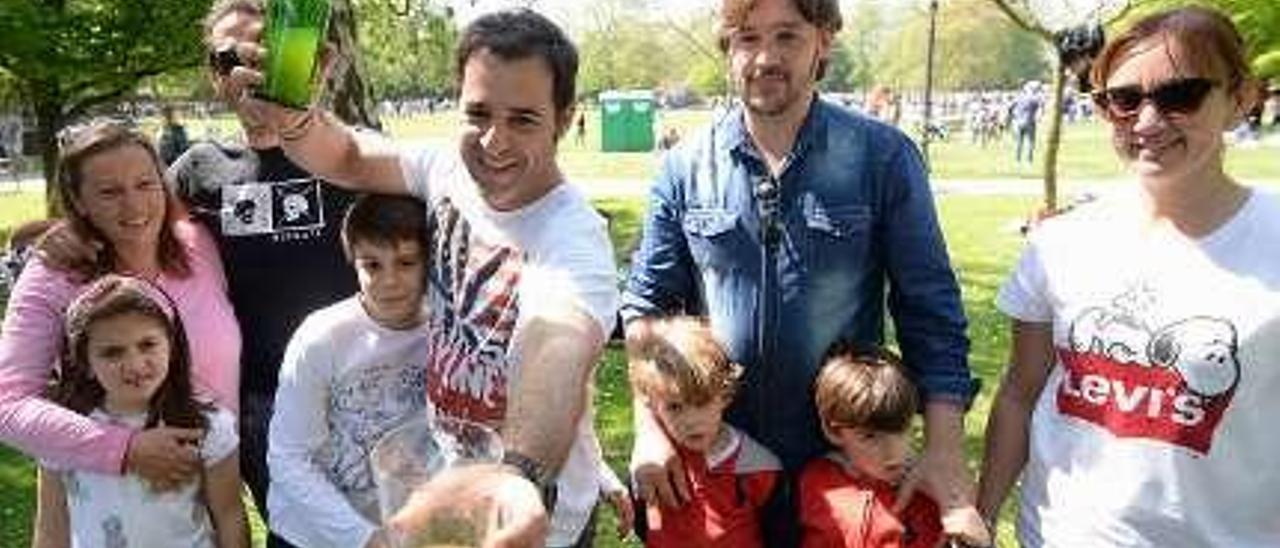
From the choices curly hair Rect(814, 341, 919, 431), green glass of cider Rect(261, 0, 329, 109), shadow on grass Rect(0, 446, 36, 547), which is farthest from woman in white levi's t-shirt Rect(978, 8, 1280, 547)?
shadow on grass Rect(0, 446, 36, 547)

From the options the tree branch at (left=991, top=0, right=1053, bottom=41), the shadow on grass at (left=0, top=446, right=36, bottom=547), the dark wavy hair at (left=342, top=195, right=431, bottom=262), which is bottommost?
the shadow on grass at (left=0, top=446, right=36, bottom=547)

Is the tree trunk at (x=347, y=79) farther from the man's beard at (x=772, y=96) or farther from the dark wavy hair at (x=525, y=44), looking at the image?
the man's beard at (x=772, y=96)

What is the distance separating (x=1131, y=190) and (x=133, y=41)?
552 inches

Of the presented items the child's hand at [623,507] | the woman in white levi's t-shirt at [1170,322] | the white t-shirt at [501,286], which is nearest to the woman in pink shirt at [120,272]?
the white t-shirt at [501,286]

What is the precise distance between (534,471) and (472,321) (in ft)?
1.50

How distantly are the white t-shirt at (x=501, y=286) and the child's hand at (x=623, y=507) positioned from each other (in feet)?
1.47

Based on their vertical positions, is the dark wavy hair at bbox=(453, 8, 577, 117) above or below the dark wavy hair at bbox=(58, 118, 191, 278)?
above

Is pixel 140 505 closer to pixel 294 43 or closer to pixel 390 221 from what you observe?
pixel 390 221

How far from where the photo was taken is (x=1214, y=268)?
2.34m

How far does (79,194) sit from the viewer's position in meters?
2.96

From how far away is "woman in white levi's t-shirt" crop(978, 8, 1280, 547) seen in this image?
2.33m

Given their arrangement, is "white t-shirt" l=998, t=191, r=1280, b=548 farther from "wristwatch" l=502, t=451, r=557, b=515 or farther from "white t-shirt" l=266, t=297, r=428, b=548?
"white t-shirt" l=266, t=297, r=428, b=548

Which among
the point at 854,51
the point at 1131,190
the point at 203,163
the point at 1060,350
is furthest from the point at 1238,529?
the point at 854,51

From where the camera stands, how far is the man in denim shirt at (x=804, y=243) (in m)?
2.70
